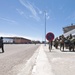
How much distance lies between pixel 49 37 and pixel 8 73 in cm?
1518

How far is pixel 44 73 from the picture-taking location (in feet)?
26.6

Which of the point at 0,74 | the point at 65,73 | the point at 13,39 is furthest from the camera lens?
the point at 13,39

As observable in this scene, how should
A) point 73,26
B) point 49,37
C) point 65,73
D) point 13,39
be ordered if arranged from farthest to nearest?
point 13,39 < point 73,26 < point 49,37 < point 65,73

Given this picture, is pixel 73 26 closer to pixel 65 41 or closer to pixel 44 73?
pixel 65 41

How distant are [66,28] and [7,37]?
2992 inches

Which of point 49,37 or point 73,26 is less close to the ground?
point 73,26

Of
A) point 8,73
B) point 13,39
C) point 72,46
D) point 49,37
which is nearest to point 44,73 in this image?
point 8,73

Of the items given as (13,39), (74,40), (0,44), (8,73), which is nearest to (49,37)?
(74,40)

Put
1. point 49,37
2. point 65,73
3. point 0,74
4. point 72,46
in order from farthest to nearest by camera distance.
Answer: point 72,46, point 49,37, point 0,74, point 65,73

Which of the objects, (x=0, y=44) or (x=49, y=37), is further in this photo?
(x=0, y=44)

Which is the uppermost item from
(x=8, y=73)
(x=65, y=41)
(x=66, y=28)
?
(x=66, y=28)

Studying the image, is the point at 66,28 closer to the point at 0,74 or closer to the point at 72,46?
the point at 72,46

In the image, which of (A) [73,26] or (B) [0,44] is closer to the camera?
(B) [0,44]

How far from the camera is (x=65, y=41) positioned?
26125mm
